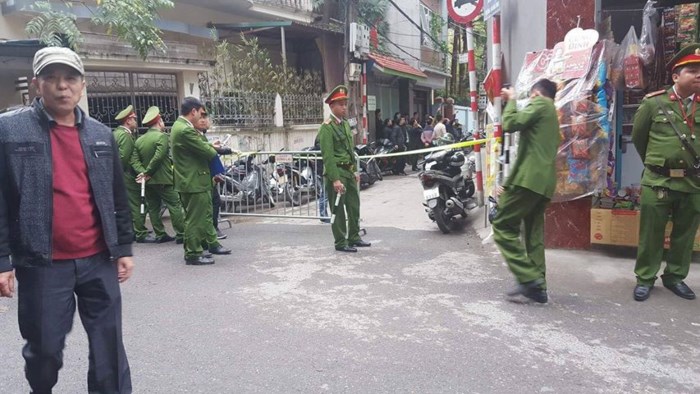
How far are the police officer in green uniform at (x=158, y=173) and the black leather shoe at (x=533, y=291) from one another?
13.6 feet

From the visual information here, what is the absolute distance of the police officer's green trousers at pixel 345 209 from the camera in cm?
617

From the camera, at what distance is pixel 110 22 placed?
787 cm

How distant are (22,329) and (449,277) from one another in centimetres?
354

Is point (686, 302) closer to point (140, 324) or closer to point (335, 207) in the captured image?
point (335, 207)

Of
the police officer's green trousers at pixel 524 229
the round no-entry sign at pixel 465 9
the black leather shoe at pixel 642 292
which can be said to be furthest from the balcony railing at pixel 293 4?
the black leather shoe at pixel 642 292

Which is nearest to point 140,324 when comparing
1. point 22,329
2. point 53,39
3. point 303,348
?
point 303,348

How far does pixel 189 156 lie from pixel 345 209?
5.80ft

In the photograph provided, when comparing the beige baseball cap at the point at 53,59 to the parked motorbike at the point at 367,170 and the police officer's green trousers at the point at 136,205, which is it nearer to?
the police officer's green trousers at the point at 136,205

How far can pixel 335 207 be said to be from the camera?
6.09 meters

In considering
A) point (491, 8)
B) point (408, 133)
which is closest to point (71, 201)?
point (491, 8)

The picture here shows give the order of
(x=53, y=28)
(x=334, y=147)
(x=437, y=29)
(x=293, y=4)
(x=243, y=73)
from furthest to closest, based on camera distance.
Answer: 1. (x=437, y=29)
2. (x=293, y=4)
3. (x=243, y=73)
4. (x=53, y=28)
5. (x=334, y=147)

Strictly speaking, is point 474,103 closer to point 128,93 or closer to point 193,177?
point 193,177

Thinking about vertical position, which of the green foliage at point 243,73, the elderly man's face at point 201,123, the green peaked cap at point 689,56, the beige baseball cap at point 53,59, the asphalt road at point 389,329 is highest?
the green foliage at point 243,73

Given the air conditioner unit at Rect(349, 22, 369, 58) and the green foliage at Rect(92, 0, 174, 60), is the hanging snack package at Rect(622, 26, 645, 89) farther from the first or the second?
the air conditioner unit at Rect(349, 22, 369, 58)
